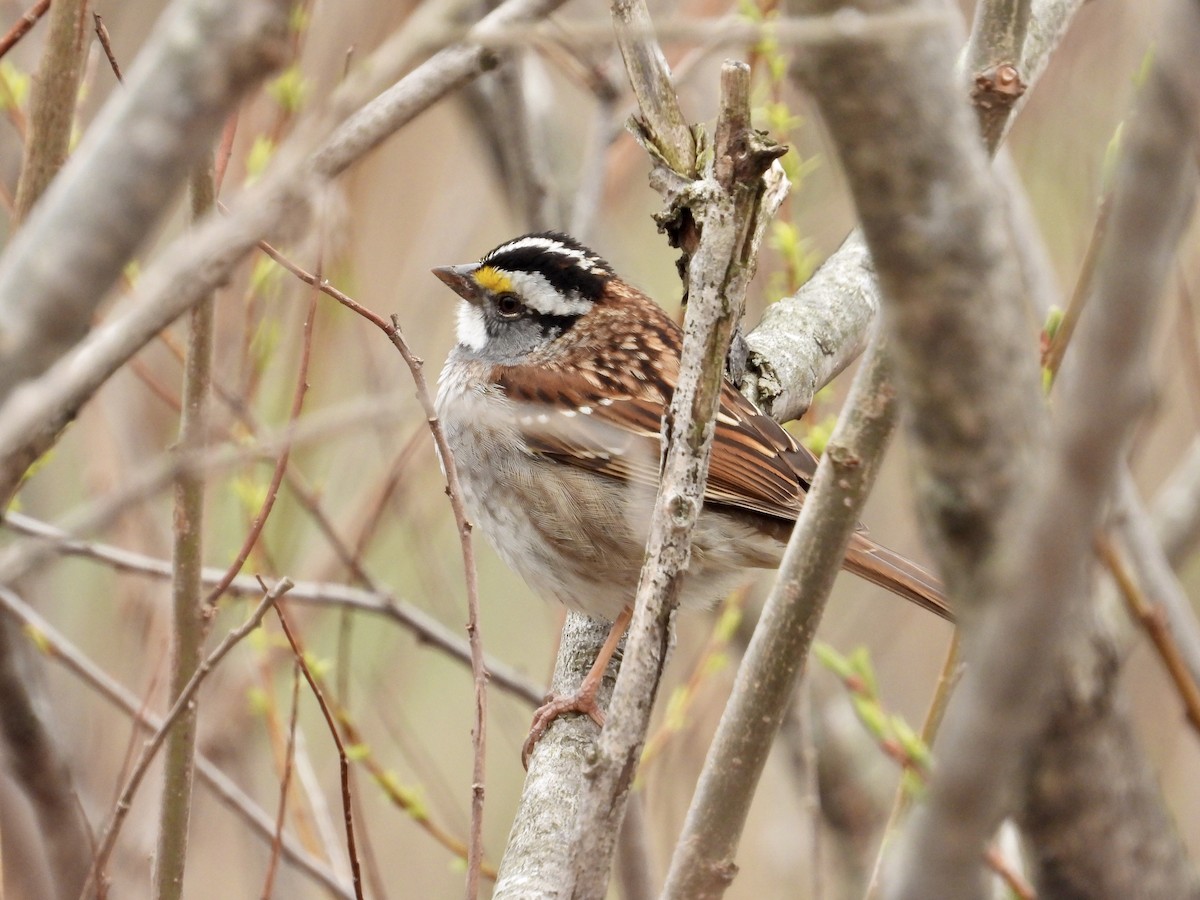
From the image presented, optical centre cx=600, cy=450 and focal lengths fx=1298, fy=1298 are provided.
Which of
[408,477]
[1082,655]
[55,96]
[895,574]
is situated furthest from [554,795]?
[408,477]

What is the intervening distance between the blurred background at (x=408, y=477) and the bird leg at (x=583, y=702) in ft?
1.40

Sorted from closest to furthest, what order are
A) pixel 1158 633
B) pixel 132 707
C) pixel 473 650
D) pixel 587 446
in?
pixel 1158 633, pixel 473 650, pixel 132 707, pixel 587 446

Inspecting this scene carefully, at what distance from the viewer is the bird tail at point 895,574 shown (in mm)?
3336

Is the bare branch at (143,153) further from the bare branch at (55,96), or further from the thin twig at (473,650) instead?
the bare branch at (55,96)

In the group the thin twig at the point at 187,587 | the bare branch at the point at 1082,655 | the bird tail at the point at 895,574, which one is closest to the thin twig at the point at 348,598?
the thin twig at the point at 187,587

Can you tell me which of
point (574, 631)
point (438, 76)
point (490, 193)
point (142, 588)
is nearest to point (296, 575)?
point (142, 588)

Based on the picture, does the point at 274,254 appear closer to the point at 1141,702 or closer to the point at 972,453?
the point at 972,453

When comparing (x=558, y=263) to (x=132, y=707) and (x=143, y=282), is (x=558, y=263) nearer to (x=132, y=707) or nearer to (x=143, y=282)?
(x=132, y=707)

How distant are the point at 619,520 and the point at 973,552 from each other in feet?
8.49

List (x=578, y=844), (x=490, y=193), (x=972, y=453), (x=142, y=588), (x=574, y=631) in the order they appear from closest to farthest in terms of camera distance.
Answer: (x=972, y=453)
(x=578, y=844)
(x=574, y=631)
(x=142, y=588)
(x=490, y=193)

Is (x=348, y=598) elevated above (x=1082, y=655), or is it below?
above

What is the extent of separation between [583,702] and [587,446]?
0.84 meters

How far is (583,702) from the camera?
9.98 feet

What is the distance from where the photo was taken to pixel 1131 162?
2.55 feet
